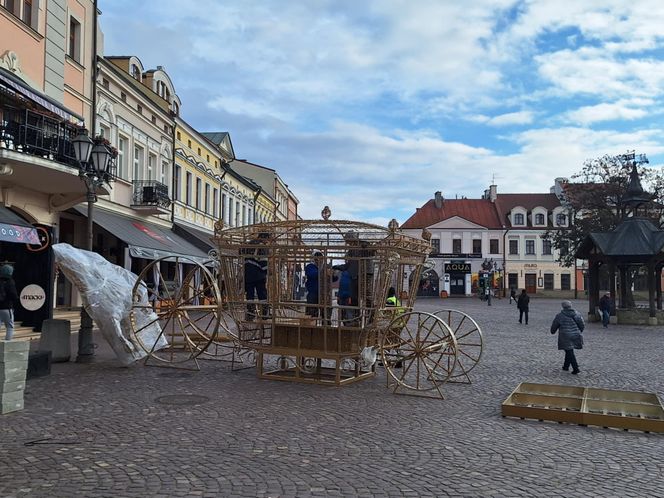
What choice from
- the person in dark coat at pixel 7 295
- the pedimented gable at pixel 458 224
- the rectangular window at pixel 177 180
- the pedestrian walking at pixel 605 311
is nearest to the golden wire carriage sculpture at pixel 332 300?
the person in dark coat at pixel 7 295

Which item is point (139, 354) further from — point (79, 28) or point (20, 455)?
point (79, 28)

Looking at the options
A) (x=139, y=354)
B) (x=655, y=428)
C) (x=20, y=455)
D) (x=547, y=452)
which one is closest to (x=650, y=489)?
(x=547, y=452)

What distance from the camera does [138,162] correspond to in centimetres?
2577

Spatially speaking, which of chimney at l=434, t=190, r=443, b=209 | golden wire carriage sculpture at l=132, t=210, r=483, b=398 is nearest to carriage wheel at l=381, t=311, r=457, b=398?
golden wire carriage sculpture at l=132, t=210, r=483, b=398

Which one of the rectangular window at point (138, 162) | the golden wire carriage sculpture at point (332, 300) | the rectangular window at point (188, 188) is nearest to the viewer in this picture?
the golden wire carriage sculpture at point (332, 300)

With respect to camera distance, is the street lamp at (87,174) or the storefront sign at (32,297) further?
the storefront sign at (32,297)

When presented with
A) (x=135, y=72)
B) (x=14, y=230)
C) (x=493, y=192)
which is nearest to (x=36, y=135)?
(x=14, y=230)

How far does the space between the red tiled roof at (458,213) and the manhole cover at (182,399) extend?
61.8 m

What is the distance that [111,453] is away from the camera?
18.8 feet

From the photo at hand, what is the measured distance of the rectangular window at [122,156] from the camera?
23.8m

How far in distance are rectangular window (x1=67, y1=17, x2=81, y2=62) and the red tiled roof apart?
5299 cm

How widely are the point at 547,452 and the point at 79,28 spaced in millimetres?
19337

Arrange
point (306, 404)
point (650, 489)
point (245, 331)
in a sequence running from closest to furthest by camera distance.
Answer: point (650, 489) → point (306, 404) → point (245, 331)

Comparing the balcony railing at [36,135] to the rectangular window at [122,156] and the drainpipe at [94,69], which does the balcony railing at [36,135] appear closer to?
the drainpipe at [94,69]
